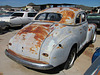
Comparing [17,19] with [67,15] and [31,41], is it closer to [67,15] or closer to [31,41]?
[67,15]

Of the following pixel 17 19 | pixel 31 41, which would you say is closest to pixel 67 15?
pixel 31 41

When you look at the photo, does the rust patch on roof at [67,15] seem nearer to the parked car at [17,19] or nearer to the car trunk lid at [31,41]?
the car trunk lid at [31,41]

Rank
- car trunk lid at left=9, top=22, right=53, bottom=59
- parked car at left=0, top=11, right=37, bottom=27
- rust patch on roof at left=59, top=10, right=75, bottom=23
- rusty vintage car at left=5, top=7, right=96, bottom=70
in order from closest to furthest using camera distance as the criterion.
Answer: rusty vintage car at left=5, top=7, right=96, bottom=70, car trunk lid at left=9, top=22, right=53, bottom=59, rust patch on roof at left=59, top=10, right=75, bottom=23, parked car at left=0, top=11, right=37, bottom=27

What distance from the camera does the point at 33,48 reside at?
2715 millimetres

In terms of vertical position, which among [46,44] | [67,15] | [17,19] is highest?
[67,15]

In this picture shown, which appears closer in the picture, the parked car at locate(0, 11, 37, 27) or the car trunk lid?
the car trunk lid

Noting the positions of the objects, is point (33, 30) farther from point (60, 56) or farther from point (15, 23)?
point (15, 23)

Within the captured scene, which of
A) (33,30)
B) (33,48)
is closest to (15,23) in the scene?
(33,30)

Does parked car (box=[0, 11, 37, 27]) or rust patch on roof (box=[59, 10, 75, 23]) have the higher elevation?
rust patch on roof (box=[59, 10, 75, 23])

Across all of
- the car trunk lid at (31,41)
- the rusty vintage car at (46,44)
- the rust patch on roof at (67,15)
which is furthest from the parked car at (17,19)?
the rust patch on roof at (67,15)

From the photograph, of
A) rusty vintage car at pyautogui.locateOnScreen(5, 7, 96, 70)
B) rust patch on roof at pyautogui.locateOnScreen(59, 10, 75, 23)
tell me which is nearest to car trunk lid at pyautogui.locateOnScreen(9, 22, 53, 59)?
rusty vintage car at pyautogui.locateOnScreen(5, 7, 96, 70)

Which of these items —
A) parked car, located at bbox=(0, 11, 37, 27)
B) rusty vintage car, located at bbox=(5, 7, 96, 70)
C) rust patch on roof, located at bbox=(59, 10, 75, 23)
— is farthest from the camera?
parked car, located at bbox=(0, 11, 37, 27)

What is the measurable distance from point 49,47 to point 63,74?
100 centimetres

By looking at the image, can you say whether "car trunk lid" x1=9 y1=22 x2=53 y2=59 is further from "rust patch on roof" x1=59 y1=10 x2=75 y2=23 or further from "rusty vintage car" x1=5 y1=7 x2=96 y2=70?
"rust patch on roof" x1=59 y1=10 x2=75 y2=23
